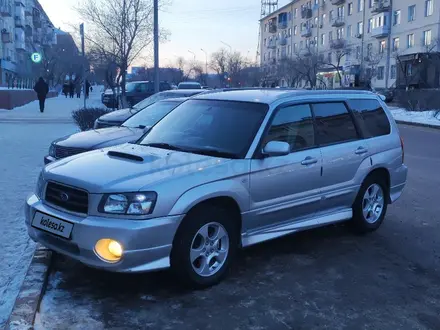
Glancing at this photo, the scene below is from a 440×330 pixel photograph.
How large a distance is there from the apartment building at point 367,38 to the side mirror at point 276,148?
37311mm

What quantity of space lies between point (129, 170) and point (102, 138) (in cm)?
419

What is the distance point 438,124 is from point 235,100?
20.3 meters

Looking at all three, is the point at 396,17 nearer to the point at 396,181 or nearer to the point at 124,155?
the point at 396,181

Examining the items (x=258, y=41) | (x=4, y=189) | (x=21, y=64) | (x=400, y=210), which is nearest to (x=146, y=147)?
(x=4, y=189)

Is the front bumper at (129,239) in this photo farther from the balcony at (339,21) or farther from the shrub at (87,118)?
the balcony at (339,21)

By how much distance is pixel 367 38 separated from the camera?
60312mm

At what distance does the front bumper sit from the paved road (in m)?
0.35

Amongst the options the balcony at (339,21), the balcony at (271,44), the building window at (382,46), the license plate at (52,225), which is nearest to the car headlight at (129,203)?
the license plate at (52,225)

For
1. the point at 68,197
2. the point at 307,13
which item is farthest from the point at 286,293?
the point at 307,13

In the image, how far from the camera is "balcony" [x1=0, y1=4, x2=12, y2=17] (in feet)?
219

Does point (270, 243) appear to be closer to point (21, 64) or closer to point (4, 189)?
point (4, 189)

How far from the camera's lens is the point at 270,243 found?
6023 mm

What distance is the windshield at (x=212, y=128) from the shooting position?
5.07 metres

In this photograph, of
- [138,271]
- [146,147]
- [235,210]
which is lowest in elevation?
[138,271]
